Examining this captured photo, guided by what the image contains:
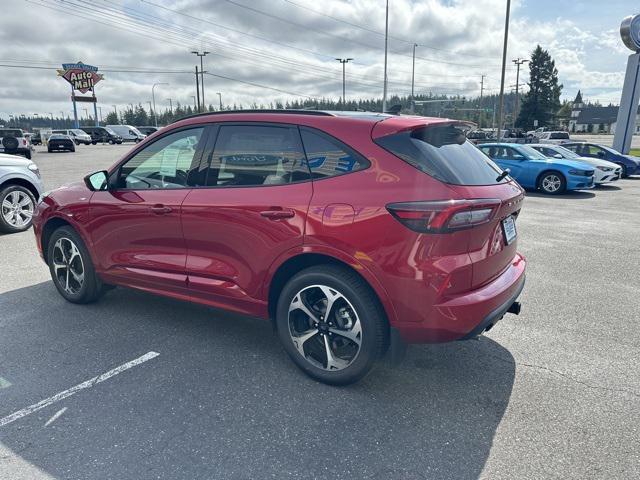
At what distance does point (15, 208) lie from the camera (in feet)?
24.2

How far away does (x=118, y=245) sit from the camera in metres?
3.88

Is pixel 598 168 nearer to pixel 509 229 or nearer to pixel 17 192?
pixel 509 229

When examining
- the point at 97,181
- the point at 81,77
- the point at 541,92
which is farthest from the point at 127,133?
the point at 541,92

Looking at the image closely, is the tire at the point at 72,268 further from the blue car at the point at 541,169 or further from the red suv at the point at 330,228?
the blue car at the point at 541,169

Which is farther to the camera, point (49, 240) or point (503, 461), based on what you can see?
point (49, 240)

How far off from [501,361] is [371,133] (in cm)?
196

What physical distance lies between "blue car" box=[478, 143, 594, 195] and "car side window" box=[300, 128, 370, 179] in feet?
36.4

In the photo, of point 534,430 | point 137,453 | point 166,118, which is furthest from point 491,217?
point 166,118

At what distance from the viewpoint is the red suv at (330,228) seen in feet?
8.39

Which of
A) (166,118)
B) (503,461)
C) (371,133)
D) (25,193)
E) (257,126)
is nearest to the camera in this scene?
(503,461)

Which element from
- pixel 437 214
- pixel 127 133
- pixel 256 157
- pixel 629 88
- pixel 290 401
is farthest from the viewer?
pixel 127 133

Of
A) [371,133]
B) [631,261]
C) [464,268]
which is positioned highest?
[371,133]

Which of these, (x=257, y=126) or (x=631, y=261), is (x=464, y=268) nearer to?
(x=257, y=126)

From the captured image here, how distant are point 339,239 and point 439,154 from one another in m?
0.81
